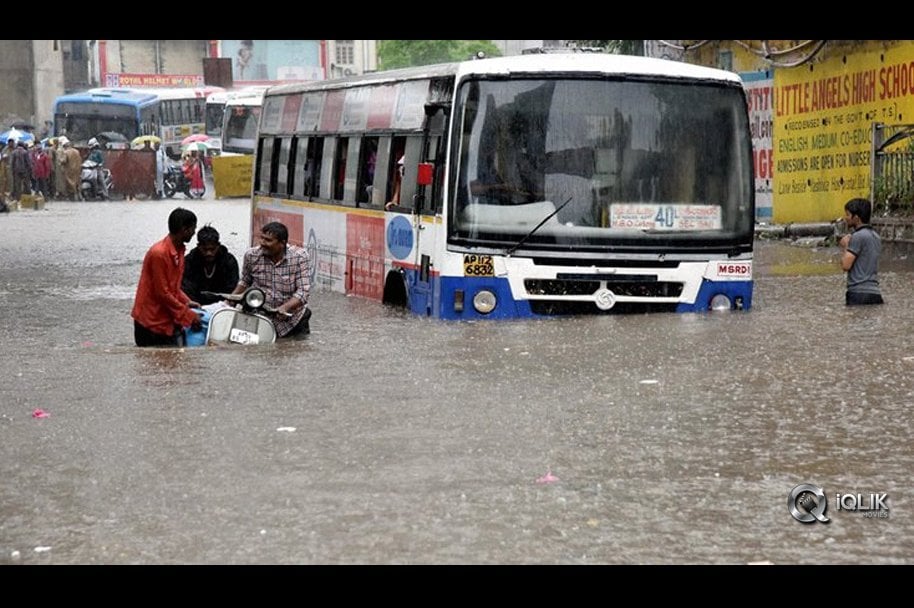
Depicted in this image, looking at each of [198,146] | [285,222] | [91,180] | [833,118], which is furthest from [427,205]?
[198,146]

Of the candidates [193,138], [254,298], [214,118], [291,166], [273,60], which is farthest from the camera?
[273,60]

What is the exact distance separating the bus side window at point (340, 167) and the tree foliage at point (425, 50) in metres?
81.7

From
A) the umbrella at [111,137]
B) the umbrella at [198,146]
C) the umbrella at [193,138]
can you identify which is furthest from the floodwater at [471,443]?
the umbrella at [193,138]

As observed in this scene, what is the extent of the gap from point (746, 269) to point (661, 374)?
13.9ft

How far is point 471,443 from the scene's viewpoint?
9641 mm

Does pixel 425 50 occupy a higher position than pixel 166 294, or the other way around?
pixel 425 50

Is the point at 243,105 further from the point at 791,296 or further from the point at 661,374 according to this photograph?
the point at 661,374

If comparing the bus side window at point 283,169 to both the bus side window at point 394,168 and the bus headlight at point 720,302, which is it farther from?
the bus headlight at point 720,302

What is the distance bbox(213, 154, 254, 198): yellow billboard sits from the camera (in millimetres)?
56062

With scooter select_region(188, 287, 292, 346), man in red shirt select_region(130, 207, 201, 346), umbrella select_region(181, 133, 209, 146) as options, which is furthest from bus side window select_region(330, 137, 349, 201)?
umbrella select_region(181, 133, 209, 146)

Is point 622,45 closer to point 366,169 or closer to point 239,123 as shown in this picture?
point 366,169

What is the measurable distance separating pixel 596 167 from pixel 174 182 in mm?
44145

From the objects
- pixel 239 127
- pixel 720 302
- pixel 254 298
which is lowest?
pixel 720 302

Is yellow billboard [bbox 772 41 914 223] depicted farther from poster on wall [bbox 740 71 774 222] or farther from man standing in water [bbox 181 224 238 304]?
man standing in water [bbox 181 224 238 304]
